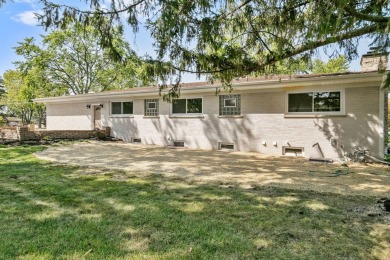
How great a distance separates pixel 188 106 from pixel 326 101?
607cm

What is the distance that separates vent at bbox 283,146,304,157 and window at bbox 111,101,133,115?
28.8 ft

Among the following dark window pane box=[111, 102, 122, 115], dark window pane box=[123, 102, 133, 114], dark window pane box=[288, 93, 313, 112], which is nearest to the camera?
dark window pane box=[288, 93, 313, 112]

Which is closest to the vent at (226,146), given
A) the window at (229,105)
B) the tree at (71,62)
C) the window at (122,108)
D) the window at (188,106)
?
the window at (229,105)

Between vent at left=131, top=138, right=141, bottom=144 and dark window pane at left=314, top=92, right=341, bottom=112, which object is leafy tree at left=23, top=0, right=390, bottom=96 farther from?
vent at left=131, top=138, right=141, bottom=144

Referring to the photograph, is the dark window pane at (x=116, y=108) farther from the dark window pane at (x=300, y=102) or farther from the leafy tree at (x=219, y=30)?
the leafy tree at (x=219, y=30)

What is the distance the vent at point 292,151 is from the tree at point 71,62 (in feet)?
60.0

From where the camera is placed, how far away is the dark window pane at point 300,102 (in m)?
9.84

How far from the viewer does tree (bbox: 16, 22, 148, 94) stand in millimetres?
26203

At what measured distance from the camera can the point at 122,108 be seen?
50.9ft

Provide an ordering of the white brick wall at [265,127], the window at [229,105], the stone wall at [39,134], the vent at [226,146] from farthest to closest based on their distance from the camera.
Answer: the stone wall at [39,134] < the vent at [226,146] < the window at [229,105] < the white brick wall at [265,127]

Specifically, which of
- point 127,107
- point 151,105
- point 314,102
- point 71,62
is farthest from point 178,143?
point 71,62

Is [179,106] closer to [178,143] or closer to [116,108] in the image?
[178,143]

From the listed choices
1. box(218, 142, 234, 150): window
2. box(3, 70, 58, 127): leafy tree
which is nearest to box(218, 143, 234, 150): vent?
box(218, 142, 234, 150): window

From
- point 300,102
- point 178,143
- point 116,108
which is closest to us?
point 300,102
